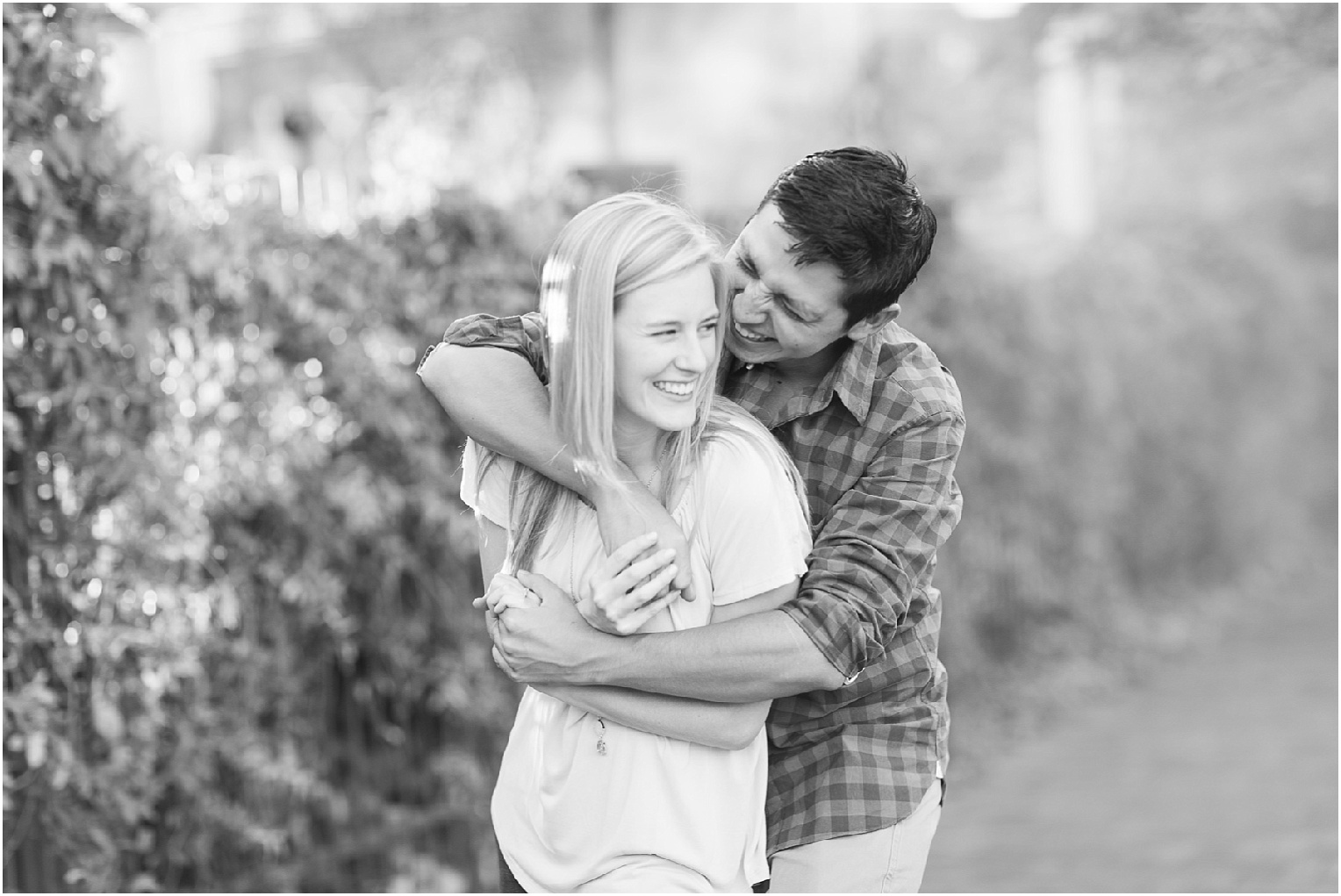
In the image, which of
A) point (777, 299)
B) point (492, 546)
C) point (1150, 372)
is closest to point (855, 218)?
point (777, 299)

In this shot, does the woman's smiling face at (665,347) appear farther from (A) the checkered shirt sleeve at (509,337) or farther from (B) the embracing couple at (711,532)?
(A) the checkered shirt sleeve at (509,337)

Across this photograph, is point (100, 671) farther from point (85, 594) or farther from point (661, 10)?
point (661, 10)

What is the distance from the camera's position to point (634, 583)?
75.5 inches

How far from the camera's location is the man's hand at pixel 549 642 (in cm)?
197

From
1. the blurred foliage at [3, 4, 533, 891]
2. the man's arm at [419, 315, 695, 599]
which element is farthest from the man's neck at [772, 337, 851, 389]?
the blurred foliage at [3, 4, 533, 891]

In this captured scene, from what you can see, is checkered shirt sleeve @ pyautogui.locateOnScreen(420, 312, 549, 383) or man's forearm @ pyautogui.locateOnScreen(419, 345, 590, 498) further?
checkered shirt sleeve @ pyautogui.locateOnScreen(420, 312, 549, 383)

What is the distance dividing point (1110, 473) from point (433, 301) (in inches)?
217

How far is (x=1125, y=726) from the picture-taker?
6773 mm

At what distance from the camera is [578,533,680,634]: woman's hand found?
1.91 m

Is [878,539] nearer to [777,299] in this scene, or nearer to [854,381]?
[854,381]

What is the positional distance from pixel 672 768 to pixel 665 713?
0.08 m

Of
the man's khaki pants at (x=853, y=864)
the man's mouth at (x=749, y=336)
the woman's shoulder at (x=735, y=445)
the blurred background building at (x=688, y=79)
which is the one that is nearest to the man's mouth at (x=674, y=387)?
the woman's shoulder at (x=735, y=445)

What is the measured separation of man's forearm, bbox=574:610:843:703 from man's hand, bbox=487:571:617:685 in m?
0.01

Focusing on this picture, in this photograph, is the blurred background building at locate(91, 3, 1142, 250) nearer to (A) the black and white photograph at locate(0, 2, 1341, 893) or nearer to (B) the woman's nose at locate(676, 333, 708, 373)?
Answer: (A) the black and white photograph at locate(0, 2, 1341, 893)
